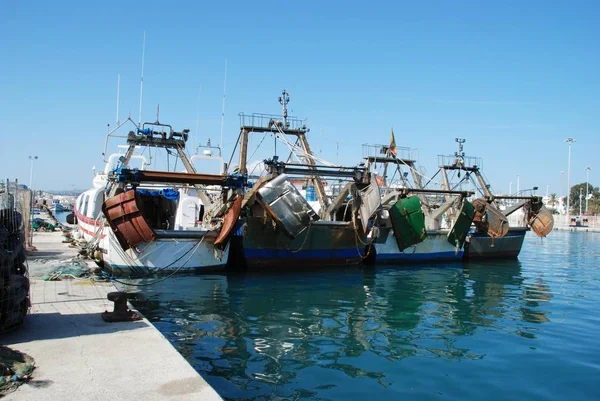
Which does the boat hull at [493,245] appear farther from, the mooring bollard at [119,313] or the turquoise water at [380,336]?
the mooring bollard at [119,313]

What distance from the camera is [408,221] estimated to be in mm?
22281

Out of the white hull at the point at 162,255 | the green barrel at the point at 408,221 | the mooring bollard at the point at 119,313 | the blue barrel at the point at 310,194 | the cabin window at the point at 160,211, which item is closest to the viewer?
the mooring bollard at the point at 119,313

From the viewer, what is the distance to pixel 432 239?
80.4 feet

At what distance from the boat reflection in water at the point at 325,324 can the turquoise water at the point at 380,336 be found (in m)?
0.03

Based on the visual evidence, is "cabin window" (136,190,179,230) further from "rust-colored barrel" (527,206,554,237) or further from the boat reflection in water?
"rust-colored barrel" (527,206,554,237)

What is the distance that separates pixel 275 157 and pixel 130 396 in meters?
14.3

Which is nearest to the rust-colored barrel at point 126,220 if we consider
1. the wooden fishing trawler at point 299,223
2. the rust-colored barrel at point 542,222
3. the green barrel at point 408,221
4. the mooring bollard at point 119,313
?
the wooden fishing trawler at point 299,223

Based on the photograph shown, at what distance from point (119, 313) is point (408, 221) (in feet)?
52.6

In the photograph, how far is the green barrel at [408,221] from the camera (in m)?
22.0

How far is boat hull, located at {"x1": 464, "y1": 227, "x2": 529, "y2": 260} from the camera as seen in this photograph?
2622 centimetres

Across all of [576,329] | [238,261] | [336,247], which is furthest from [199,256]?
[576,329]

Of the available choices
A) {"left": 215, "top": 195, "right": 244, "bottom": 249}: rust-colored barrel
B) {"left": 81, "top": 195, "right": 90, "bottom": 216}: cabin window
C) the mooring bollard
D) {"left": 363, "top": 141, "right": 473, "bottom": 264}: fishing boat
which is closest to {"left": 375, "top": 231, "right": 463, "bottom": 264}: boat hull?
{"left": 363, "top": 141, "right": 473, "bottom": 264}: fishing boat

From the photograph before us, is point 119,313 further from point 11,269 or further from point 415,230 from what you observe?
point 415,230

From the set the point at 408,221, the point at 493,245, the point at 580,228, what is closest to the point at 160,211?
the point at 408,221
